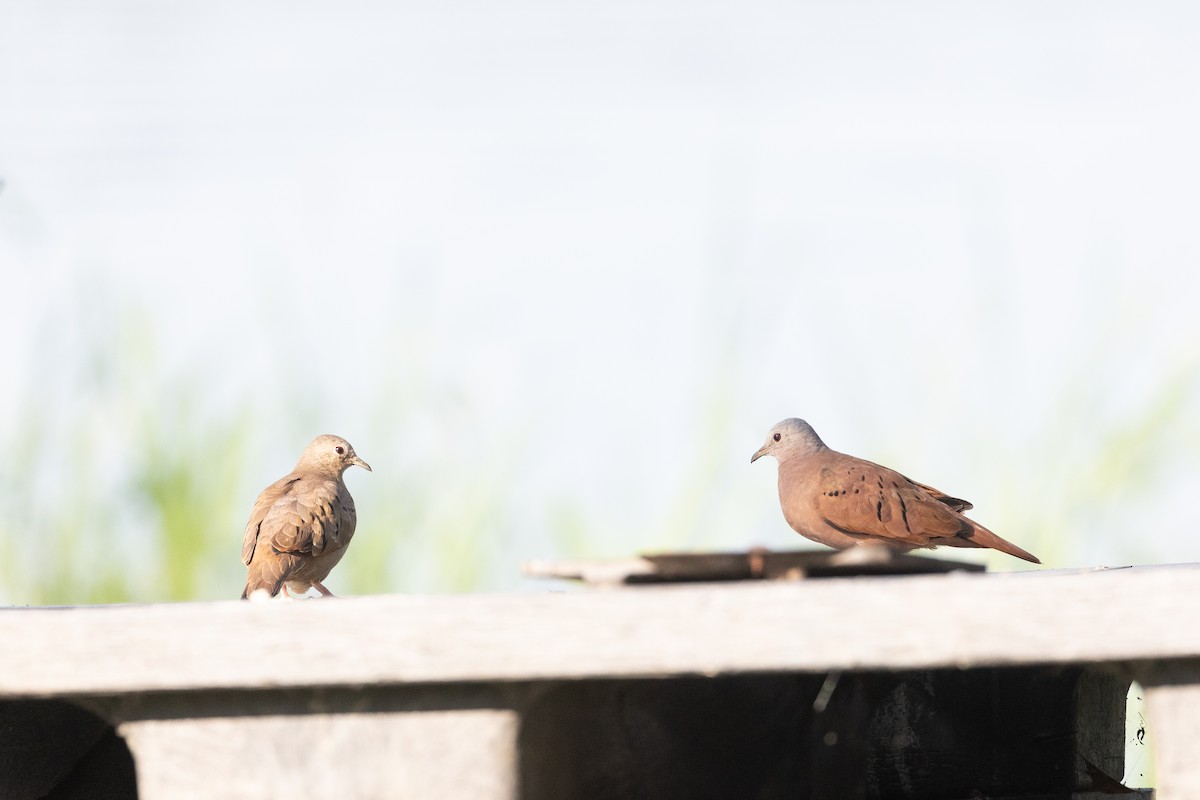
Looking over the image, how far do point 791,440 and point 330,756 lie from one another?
3.16 metres

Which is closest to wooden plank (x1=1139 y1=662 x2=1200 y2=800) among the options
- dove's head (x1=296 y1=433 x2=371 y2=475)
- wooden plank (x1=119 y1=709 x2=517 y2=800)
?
wooden plank (x1=119 y1=709 x2=517 y2=800)

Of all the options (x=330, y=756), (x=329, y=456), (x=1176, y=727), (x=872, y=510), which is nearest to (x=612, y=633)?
(x=330, y=756)

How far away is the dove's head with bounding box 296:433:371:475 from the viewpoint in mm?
5070

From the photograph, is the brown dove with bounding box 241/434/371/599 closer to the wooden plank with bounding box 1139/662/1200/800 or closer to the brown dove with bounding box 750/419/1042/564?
the brown dove with bounding box 750/419/1042/564

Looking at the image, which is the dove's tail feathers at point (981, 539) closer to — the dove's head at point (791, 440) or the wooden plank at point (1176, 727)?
the dove's head at point (791, 440)

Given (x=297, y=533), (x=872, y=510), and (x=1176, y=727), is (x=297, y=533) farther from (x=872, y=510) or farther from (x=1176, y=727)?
(x=1176, y=727)

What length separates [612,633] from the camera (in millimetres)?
1959

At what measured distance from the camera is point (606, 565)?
6.88 feet

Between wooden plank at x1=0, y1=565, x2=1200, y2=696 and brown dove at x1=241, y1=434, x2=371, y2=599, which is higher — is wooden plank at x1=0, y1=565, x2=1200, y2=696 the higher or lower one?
the higher one

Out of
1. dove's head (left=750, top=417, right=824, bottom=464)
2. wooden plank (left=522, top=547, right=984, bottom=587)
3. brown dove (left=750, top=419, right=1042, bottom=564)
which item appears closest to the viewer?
wooden plank (left=522, top=547, right=984, bottom=587)

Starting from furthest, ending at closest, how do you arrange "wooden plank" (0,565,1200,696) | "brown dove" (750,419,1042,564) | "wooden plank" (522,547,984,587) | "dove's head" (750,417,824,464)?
"dove's head" (750,417,824,464) → "brown dove" (750,419,1042,564) → "wooden plank" (522,547,984,587) → "wooden plank" (0,565,1200,696)

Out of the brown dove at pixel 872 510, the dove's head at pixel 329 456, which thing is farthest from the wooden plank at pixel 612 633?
the dove's head at pixel 329 456

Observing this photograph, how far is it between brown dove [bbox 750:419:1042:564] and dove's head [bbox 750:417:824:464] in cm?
40

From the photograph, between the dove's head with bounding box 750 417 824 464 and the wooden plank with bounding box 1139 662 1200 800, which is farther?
the dove's head with bounding box 750 417 824 464
